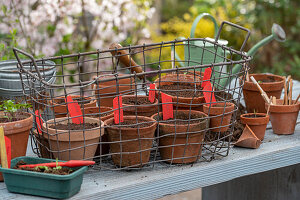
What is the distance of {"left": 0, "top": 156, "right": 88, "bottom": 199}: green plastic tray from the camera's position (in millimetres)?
1018

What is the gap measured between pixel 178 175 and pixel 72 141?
34 cm

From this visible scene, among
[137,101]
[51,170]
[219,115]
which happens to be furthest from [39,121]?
[219,115]

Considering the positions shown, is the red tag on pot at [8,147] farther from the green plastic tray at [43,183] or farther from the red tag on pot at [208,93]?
the red tag on pot at [208,93]

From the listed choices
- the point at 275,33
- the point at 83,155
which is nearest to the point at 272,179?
the point at 275,33

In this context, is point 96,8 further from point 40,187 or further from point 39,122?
point 40,187

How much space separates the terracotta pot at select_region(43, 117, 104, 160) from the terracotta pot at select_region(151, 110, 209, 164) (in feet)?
0.68

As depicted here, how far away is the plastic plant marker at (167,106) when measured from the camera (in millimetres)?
1261

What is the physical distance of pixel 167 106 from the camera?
127 cm

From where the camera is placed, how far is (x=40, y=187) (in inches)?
41.2

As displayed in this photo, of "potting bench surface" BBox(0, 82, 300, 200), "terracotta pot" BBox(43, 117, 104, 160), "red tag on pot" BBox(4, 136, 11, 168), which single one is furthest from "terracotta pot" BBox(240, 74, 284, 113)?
"red tag on pot" BBox(4, 136, 11, 168)

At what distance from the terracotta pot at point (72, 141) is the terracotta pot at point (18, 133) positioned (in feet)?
0.19

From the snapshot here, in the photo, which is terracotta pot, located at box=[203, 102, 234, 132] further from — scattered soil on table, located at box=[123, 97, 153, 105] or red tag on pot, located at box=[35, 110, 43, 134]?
red tag on pot, located at box=[35, 110, 43, 134]

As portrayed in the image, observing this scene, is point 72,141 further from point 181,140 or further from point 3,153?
point 181,140

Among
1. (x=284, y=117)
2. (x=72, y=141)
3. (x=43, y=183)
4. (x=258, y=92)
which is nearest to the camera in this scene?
(x=43, y=183)
